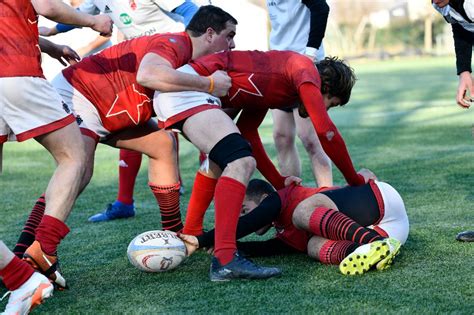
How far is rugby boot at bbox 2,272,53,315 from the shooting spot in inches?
155

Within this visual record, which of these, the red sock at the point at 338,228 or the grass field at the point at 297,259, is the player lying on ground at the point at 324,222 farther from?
the grass field at the point at 297,259

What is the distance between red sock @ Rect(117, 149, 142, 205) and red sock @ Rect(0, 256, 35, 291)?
301cm

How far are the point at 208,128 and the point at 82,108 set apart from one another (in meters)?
1.05

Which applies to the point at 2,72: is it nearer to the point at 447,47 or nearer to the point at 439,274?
the point at 439,274

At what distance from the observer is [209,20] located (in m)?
5.15

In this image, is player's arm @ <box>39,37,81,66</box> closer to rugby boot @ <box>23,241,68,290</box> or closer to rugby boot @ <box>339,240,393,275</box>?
rugby boot @ <box>23,241,68,290</box>

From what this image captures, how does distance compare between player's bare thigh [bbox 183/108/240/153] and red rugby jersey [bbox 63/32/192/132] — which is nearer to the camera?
player's bare thigh [bbox 183/108/240/153]

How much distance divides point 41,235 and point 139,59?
1385mm

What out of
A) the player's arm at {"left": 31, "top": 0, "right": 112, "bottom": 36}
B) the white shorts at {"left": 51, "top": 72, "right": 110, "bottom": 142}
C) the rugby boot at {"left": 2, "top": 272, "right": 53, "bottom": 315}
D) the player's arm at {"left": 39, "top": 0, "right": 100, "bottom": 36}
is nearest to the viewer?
the rugby boot at {"left": 2, "top": 272, "right": 53, "bottom": 315}

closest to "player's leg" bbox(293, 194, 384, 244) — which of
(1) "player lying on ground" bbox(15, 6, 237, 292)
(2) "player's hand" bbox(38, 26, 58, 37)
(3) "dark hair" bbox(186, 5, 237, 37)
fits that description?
(1) "player lying on ground" bbox(15, 6, 237, 292)

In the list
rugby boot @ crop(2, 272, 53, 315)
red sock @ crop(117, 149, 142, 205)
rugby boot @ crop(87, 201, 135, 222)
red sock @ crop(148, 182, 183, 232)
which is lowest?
rugby boot @ crop(87, 201, 135, 222)

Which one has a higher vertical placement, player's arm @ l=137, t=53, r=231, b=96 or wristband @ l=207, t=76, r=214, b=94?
player's arm @ l=137, t=53, r=231, b=96

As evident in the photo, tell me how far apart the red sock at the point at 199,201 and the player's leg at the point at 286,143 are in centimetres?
172

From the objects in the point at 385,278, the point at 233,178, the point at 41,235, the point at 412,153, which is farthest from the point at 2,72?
the point at 412,153
